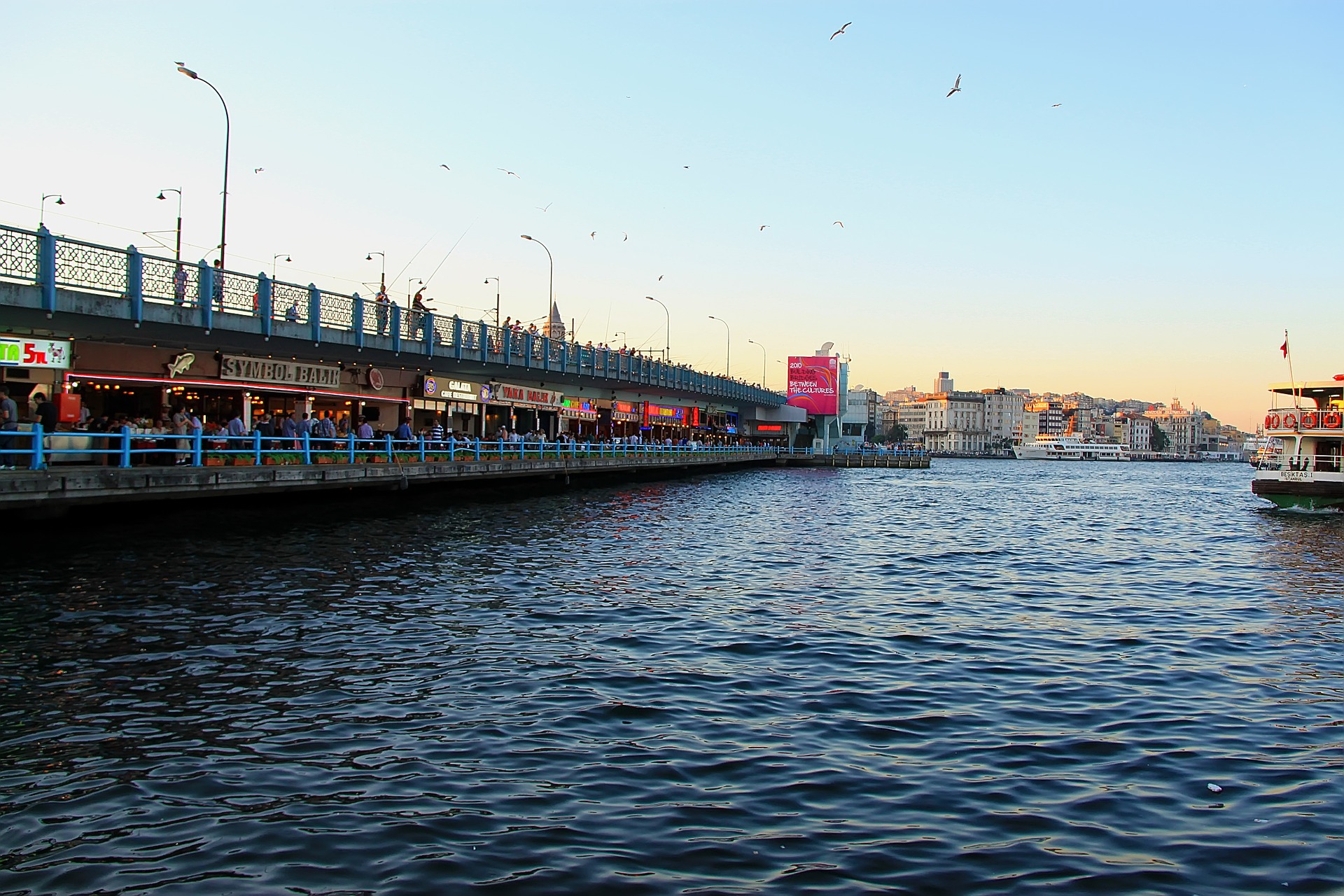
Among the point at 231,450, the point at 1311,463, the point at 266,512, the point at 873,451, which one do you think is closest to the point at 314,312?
the point at 266,512

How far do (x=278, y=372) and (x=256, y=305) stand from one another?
6.08 metres

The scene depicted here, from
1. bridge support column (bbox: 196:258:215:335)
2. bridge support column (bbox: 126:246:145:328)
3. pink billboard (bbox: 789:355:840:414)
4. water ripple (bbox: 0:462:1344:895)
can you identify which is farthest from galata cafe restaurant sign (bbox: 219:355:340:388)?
pink billboard (bbox: 789:355:840:414)

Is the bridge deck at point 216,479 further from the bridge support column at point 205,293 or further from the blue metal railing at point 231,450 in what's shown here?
the bridge support column at point 205,293

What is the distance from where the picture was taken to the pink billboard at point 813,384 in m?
106

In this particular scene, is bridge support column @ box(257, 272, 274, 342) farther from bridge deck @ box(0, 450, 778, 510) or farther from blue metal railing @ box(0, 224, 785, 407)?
bridge deck @ box(0, 450, 778, 510)

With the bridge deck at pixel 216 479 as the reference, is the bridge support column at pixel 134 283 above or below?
above

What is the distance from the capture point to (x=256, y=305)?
2931 cm

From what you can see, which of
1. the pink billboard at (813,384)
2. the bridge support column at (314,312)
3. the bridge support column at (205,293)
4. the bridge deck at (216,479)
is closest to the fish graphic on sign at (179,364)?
the bridge support column at (314,312)

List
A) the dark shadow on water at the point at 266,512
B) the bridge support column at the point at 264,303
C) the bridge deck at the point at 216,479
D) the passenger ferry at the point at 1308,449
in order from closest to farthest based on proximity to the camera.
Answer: the bridge deck at the point at 216,479, the dark shadow on water at the point at 266,512, the bridge support column at the point at 264,303, the passenger ferry at the point at 1308,449

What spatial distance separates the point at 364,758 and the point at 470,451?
29.8 meters

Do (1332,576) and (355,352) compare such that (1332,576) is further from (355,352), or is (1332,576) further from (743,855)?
(355,352)

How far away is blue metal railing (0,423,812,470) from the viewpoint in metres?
19.8

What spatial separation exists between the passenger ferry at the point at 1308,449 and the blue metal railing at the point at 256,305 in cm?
3462

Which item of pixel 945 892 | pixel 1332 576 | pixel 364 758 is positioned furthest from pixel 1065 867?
pixel 1332 576
